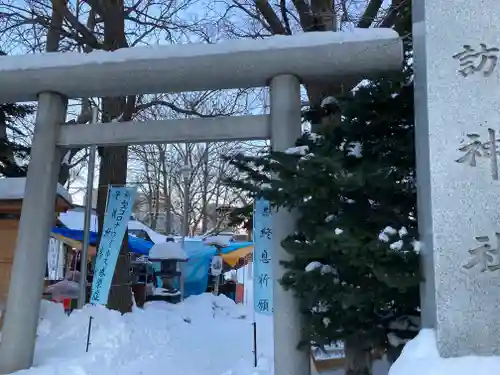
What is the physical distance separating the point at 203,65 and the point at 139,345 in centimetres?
497

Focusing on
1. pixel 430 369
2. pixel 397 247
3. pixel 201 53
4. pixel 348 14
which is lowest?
pixel 430 369

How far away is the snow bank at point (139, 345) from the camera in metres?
7.02

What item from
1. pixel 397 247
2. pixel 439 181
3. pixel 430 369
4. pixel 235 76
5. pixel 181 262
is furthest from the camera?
pixel 181 262

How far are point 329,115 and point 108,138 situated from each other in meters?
2.74

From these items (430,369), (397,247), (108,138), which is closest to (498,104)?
(397,247)

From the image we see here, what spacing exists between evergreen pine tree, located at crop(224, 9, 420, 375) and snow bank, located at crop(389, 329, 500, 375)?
0.60m

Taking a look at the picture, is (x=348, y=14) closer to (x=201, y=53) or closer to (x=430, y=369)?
(x=201, y=53)

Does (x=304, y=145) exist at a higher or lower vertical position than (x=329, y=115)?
lower

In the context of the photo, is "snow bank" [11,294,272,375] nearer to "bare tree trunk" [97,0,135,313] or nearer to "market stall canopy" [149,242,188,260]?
"bare tree trunk" [97,0,135,313]

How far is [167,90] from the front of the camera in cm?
666

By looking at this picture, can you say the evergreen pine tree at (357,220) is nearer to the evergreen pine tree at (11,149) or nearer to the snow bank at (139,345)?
the snow bank at (139,345)

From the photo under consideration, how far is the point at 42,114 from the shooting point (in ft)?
22.4

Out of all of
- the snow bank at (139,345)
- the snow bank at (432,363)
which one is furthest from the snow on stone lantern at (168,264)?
the snow bank at (432,363)

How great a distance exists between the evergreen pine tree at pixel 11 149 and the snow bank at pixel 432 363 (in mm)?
8282
